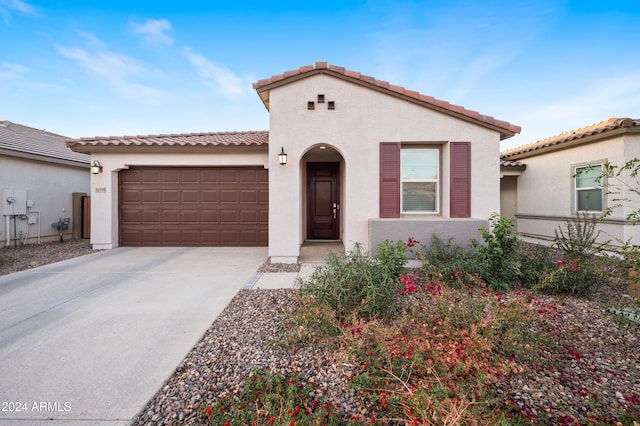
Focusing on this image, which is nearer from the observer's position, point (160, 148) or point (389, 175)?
point (389, 175)

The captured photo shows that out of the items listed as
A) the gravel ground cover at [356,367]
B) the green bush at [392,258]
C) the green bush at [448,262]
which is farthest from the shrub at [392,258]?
the gravel ground cover at [356,367]

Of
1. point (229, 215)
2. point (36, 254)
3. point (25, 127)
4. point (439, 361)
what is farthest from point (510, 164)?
point (25, 127)

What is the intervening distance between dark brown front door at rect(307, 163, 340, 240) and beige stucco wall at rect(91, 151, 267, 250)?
1.82m

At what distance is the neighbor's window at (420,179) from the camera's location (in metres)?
6.39

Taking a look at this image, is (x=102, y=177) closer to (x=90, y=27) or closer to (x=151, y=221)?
(x=151, y=221)

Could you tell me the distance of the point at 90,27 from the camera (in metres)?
8.26

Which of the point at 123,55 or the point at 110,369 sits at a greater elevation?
the point at 123,55

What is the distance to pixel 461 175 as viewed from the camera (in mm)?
6094

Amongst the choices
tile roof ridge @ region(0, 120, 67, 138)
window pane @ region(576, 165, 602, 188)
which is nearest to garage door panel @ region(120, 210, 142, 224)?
tile roof ridge @ region(0, 120, 67, 138)

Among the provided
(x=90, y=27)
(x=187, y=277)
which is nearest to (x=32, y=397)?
(x=187, y=277)

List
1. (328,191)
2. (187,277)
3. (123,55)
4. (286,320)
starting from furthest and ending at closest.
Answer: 1. (123,55)
2. (328,191)
3. (187,277)
4. (286,320)

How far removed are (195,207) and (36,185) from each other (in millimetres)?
5979

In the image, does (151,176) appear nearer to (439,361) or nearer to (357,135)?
(357,135)

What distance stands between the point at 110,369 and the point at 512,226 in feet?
19.5
